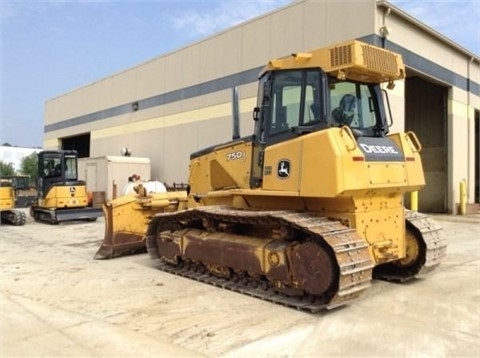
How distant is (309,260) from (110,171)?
1652 cm

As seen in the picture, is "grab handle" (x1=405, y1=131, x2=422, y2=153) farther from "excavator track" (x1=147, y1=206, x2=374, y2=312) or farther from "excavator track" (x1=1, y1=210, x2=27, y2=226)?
"excavator track" (x1=1, y1=210, x2=27, y2=226)

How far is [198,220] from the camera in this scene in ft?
23.9

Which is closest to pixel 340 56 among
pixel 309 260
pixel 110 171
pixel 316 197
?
pixel 316 197

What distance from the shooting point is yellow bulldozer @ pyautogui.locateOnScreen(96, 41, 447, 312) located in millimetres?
5281

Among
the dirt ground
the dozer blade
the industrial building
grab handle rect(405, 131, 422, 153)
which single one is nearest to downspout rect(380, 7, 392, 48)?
the industrial building

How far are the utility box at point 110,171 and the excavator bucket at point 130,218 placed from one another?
476 inches

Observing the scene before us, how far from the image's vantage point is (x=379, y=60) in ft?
19.8

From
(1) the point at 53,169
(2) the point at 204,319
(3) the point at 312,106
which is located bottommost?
(2) the point at 204,319

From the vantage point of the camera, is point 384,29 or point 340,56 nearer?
point 340,56

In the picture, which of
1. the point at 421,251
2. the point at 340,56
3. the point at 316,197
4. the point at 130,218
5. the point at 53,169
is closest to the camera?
the point at 316,197

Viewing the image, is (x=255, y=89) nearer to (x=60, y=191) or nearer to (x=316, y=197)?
(x=60, y=191)

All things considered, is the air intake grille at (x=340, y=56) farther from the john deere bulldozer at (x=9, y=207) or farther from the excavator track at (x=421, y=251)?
the john deere bulldozer at (x=9, y=207)

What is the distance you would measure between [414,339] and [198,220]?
12.3 feet

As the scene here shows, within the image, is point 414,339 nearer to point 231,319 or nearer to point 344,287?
point 344,287
